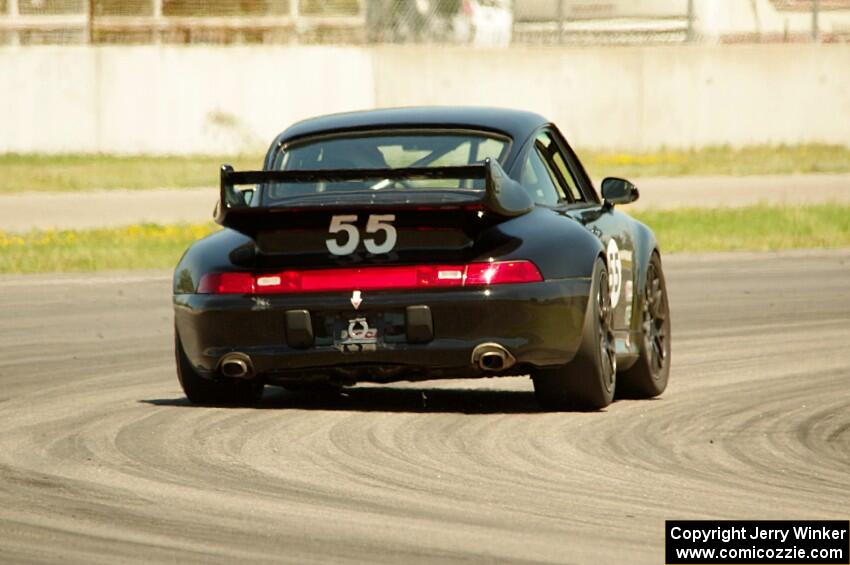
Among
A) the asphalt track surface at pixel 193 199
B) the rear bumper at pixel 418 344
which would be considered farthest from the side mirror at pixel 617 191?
the asphalt track surface at pixel 193 199

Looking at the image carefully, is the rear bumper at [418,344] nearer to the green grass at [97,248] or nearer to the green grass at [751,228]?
the green grass at [97,248]

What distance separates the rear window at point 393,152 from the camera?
31.7ft

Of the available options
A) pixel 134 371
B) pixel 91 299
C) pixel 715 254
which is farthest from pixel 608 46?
pixel 134 371

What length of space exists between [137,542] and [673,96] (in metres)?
27.4

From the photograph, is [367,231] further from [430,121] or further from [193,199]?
[193,199]

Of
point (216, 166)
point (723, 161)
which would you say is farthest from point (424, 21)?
point (723, 161)

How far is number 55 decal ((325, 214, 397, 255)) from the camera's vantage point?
29.3 feet

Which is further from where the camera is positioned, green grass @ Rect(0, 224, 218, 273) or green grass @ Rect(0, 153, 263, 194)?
green grass @ Rect(0, 153, 263, 194)

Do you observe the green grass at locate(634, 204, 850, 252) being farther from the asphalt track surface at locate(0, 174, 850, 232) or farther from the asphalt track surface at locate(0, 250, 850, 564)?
the asphalt track surface at locate(0, 250, 850, 564)

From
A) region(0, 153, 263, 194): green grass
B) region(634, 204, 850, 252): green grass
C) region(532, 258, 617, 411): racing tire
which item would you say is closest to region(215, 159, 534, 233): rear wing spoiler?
region(532, 258, 617, 411): racing tire

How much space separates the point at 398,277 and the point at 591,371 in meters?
0.96

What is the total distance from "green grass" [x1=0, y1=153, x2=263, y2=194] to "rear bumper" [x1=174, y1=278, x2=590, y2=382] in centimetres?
1923

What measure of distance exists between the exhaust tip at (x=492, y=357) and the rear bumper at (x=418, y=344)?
0.03m

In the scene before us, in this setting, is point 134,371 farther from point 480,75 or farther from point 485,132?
point 480,75
